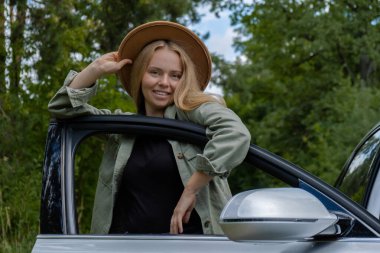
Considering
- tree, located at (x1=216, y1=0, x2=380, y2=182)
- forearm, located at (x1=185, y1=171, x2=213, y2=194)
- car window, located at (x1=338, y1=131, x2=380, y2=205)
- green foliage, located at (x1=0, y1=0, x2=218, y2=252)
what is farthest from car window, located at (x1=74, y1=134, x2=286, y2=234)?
tree, located at (x1=216, y1=0, x2=380, y2=182)

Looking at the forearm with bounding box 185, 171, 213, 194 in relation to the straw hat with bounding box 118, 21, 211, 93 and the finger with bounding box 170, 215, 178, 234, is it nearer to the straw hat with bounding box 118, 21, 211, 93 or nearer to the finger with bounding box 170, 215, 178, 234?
the finger with bounding box 170, 215, 178, 234

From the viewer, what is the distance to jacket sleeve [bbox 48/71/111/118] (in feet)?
9.57

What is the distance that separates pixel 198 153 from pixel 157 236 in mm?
379

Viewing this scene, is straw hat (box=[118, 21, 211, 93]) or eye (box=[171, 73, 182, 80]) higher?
straw hat (box=[118, 21, 211, 93])

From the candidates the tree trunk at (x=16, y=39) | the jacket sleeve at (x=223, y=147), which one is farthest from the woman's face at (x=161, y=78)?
the tree trunk at (x=16, y=39)

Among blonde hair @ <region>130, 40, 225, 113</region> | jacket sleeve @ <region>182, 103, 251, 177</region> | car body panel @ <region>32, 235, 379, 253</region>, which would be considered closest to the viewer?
car body panel @ <region>32, 235, 379, 253</region>

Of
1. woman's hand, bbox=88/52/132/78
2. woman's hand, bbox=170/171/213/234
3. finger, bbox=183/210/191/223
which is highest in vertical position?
woman's hand, bbox=88/52/132/78

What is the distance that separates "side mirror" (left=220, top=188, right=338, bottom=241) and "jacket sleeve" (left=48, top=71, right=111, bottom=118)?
0.80 metres

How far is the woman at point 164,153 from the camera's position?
2.81 meters

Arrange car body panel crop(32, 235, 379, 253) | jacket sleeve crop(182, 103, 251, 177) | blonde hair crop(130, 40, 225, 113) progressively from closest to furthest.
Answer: car body panel crop(32, 235, 379, 253)
jacket sleeve crop(182, 103, 251, 177)
blonde hair crop(130, 40, 225, 113)

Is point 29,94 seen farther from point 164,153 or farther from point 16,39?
point 164,153

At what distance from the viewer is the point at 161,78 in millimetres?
3211

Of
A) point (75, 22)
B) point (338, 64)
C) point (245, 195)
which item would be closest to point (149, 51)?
point (245, 195)

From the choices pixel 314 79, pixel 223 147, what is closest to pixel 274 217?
pixel 223 147
